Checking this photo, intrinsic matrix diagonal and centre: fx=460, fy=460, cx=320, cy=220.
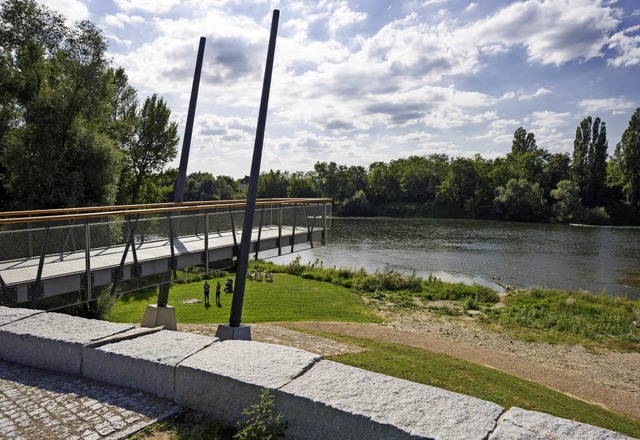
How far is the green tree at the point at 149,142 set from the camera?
35.3 metres

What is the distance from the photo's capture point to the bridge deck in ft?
27.3

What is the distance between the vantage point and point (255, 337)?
50.9 feet

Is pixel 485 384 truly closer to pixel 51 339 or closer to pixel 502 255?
pixel 51 339

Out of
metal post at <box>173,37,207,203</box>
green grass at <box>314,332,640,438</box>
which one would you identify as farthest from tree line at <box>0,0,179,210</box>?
green grass at <box>314,332,640,438</box>

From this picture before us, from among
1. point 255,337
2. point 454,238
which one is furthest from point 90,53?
point 454,238

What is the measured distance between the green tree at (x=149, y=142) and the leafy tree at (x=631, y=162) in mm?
86322

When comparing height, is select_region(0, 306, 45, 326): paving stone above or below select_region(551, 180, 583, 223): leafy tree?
below

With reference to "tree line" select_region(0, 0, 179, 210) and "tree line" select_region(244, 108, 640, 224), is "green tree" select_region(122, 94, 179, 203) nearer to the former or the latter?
"tree line" select_region(0, 0, 179, 210)

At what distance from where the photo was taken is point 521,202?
292 feet

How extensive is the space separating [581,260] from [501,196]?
4973cm

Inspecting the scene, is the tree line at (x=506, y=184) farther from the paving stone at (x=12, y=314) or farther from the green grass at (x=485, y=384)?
the paving stone at (x=12, y=314)

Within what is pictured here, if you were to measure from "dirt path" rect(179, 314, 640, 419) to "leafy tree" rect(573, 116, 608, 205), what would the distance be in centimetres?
8226

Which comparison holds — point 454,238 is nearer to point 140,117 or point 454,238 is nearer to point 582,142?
point 140,117

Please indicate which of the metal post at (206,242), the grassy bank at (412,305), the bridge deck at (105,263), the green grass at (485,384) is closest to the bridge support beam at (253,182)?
the metal post at (206,242)
